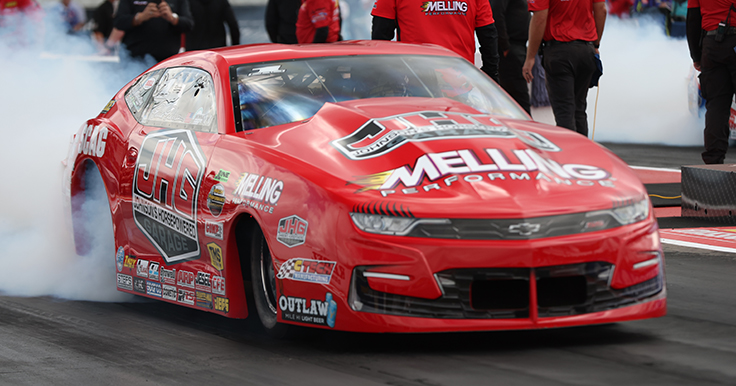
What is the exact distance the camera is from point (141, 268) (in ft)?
18.3

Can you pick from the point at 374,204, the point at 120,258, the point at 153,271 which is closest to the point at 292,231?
the point at 374,204

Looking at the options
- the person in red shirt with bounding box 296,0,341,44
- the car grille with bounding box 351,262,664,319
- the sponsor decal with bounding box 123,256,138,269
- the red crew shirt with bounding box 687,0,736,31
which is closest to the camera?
the car grille with bounding box 351,262,664,319

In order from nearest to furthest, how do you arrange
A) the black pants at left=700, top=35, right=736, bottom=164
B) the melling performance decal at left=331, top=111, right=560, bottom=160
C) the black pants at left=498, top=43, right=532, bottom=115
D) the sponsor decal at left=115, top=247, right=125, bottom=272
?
the melling performance decal at left=331, top=111, right=560, bottom=160
the sponsor decal at left=115, top=247, right=125, bottom=272
the black pants at left=700, top=35, right=736, bottom=164
the black pants at left=498, top=43, right=532, bottom=115

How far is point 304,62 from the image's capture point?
17.9 feet

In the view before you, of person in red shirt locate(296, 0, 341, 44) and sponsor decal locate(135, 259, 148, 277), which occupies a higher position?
person in red shirt locate(296, 0, 341, 44)

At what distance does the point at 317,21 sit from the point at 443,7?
146 inches

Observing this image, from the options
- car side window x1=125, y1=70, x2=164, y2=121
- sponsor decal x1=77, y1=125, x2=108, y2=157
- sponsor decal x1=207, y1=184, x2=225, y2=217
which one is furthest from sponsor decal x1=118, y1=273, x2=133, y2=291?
sponsor decal x1=207, y1=184, x2=225, y2=217

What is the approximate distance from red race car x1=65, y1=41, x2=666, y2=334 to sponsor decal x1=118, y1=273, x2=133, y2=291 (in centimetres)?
2

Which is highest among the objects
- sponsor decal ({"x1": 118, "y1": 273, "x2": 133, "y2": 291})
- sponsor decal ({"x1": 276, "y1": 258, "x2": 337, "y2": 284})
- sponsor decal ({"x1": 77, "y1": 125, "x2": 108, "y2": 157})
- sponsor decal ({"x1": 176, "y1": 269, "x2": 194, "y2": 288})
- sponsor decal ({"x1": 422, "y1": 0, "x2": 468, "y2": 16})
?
sponsor decal ({"x1": 422, "y1": 0, "x2": 468, "y2": 16})

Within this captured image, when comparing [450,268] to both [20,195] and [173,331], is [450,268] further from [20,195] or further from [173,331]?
[20,195]

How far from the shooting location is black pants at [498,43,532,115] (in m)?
11.0

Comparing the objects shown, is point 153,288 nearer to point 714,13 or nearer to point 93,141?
point 93,141

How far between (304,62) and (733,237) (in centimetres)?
329

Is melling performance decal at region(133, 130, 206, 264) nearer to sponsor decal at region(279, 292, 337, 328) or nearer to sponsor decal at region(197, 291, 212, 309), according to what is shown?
sponsor decal at region(197, 291, 212, 309)
